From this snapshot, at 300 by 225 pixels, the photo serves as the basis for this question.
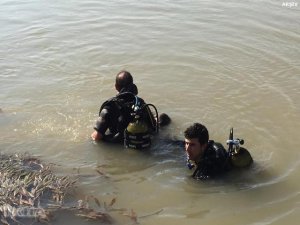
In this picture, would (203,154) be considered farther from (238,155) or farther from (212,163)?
(238,155)

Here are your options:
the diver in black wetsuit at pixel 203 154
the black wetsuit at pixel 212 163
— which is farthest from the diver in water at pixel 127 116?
the black wetsuit at pixel 212 163

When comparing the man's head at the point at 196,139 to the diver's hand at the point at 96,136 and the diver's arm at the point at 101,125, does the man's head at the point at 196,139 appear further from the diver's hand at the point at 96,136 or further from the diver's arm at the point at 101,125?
the diver's hand at the point at 96,136

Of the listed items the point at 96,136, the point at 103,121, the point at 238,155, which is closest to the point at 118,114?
the point at 103,121

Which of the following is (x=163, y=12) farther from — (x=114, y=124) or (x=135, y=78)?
(x=114, y=124)

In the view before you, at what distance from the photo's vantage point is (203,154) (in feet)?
17.2

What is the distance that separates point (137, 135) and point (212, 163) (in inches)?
44.4

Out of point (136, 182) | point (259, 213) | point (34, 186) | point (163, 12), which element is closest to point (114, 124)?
point (136, 182)

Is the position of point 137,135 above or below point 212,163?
above

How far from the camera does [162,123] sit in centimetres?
698

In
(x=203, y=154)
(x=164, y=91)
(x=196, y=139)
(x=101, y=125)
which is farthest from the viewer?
(x=164, y=91)

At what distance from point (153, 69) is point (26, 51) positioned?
303 centimetres

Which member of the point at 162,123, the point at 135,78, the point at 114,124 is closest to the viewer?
the point at 114,124

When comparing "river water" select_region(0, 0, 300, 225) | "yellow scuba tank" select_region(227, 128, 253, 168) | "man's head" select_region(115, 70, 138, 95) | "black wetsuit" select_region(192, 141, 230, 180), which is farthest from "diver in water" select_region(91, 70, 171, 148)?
"yellow scuba tank" select_region(227, 128, 253, 168)

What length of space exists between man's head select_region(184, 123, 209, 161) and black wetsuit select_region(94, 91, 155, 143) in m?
1.11
